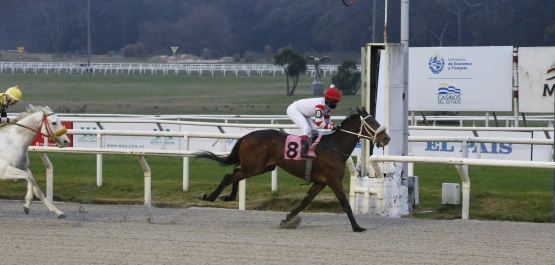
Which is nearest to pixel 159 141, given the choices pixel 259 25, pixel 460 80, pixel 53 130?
pixel 53 130

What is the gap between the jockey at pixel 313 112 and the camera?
7961 millimetres

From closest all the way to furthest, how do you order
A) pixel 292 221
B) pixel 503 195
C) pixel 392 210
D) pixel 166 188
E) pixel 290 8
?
pixel 292 221 < pixel 392 210 < pixel 503 195 < pixel 166 188 < pixel 290 8

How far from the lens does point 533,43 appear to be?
41438mm

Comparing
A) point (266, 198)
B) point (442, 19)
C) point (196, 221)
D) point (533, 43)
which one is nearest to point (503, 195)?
point (266, 198)

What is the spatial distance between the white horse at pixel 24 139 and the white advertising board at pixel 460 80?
9.14m

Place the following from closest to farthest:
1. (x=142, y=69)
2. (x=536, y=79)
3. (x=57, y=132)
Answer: (x=57, y=132) < (x=536, y=79) < (x=142, y=69)

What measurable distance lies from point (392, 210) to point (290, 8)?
4847cm

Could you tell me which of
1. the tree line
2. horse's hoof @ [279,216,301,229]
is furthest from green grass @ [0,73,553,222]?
the tree line

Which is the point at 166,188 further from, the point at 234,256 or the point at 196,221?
the point at 234,256

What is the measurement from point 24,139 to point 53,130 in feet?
0.91

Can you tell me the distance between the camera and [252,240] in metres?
7.32

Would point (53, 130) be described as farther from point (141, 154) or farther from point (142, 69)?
point (142, 69)

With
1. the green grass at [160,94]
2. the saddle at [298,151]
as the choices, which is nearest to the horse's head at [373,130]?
the saddle at [298,151]

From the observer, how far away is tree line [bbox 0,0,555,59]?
142 feet
